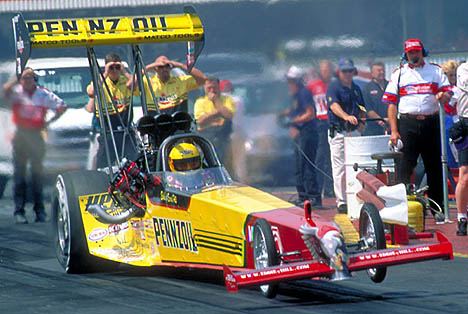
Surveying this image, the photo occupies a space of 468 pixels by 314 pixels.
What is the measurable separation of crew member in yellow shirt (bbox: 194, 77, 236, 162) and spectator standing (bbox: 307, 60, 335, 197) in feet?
4.21

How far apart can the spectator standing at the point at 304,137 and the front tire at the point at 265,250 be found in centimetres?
657

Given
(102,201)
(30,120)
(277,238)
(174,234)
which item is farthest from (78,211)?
(30,120)

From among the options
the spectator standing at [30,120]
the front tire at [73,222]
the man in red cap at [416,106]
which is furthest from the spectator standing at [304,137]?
the front tire at [73,222]

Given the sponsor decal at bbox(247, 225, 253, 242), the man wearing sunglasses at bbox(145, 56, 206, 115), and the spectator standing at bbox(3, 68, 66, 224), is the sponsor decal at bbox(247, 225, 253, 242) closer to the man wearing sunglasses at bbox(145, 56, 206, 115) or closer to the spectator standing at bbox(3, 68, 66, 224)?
the man wearing sunglasses at bbox(145, 56, 206, 115)

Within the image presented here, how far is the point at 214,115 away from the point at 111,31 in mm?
4847

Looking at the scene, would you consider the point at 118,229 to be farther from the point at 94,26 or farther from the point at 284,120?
the point at 284,120

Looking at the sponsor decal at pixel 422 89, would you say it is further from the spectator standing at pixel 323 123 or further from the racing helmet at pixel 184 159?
the spectator standing at pixel 323 123

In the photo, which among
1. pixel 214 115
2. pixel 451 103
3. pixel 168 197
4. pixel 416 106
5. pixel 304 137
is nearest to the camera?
pixel 168 197

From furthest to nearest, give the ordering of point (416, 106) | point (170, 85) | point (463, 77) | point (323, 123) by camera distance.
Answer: point (323, 123) → point (170, 85) → point (416, 106) → point (463, 77)

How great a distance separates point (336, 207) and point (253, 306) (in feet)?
21.8

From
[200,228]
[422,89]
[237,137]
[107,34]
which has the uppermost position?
[107,34]

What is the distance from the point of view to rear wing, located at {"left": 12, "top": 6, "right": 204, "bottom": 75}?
32.6 ft

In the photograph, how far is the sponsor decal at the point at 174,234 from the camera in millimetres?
8461

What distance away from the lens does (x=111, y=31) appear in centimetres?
1027
